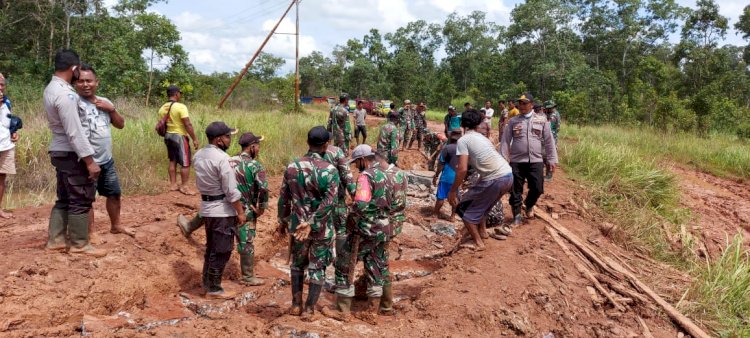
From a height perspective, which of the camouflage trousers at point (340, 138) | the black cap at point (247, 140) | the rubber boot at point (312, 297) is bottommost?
the rubber boot at point (312, 297)

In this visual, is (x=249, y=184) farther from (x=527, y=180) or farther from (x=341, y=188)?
(x=527, y=180)

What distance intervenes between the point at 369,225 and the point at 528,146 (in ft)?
9.50

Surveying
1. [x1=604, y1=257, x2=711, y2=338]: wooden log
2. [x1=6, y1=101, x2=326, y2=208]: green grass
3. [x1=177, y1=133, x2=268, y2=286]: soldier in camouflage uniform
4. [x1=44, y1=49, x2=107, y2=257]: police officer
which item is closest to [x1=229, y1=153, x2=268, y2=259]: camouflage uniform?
[x1=177, y1=133, x2=268, y2=286]: soldier in camouflage uniform

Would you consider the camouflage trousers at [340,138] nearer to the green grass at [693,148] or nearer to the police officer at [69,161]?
the police officer at [69,161]

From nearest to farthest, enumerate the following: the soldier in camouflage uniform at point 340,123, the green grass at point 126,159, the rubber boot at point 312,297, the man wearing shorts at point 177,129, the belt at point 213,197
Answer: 1. the rubber boot at point 312,297
2. the belt at point 213,197
3. the man wearing shorts at point 177,129
4. the green grass at point 126,159
5. the soldier in camouflage uniform at point 340,123

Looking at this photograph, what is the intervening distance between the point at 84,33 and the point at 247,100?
24.2 feet

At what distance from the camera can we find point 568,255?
5.68 metres

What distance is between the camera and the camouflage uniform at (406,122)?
1373 cm

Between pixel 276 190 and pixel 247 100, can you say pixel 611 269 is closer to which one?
pixel 276 190

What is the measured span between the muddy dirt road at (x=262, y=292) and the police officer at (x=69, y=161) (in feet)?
0.65

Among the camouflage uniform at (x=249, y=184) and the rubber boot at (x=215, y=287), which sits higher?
the camouflage uniform at (x=249, y=184)

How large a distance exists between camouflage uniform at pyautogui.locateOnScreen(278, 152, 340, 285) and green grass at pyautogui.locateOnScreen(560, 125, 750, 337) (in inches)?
149

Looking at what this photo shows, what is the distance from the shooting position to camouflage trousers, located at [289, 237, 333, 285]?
4055 millimetres

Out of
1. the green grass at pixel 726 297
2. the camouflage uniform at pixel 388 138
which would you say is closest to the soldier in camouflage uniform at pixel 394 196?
the green grass at pixel 726 297
